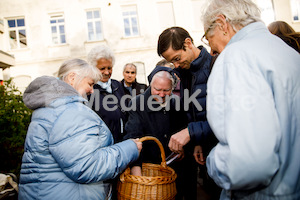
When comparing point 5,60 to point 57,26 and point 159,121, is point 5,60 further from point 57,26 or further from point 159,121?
point 57,26

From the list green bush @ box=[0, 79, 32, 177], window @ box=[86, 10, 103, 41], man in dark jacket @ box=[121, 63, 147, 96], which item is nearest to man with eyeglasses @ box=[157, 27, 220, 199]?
man in dark jacket @ box=[121, 63, 147, 96]

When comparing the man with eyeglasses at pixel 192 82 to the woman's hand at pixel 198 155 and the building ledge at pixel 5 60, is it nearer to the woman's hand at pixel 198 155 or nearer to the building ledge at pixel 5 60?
the woman's hand at pixel 198 155

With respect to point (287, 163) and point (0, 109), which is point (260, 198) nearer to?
point (287, 163)

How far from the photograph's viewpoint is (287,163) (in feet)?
2.77

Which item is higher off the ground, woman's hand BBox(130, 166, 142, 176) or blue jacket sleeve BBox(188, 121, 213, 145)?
blue jacket sleeve BBox(188, 121, 213, 145)

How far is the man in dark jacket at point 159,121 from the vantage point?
2.25 m

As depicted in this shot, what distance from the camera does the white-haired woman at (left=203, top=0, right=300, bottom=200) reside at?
0.75 metres

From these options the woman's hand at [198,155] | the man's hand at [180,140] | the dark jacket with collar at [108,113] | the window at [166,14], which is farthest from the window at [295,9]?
the man's hand at [180,140]

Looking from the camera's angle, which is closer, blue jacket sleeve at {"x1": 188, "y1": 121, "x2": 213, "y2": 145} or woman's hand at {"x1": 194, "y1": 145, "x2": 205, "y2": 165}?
blue jacket sleeve at {"x1": 188, "y1": 121, "x2": 213, "y2": 145}

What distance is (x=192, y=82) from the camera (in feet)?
6.04

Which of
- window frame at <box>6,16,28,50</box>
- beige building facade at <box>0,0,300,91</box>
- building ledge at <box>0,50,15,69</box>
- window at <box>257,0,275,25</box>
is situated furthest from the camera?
window at <box>257,0,275,25</box>

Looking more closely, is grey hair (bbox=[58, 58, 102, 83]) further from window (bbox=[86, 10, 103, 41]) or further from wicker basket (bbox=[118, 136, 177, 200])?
window (bbox=[86, 10, 103, 41])

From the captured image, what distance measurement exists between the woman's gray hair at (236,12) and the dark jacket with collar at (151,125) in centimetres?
131

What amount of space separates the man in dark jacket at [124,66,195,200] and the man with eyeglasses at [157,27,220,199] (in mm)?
243
